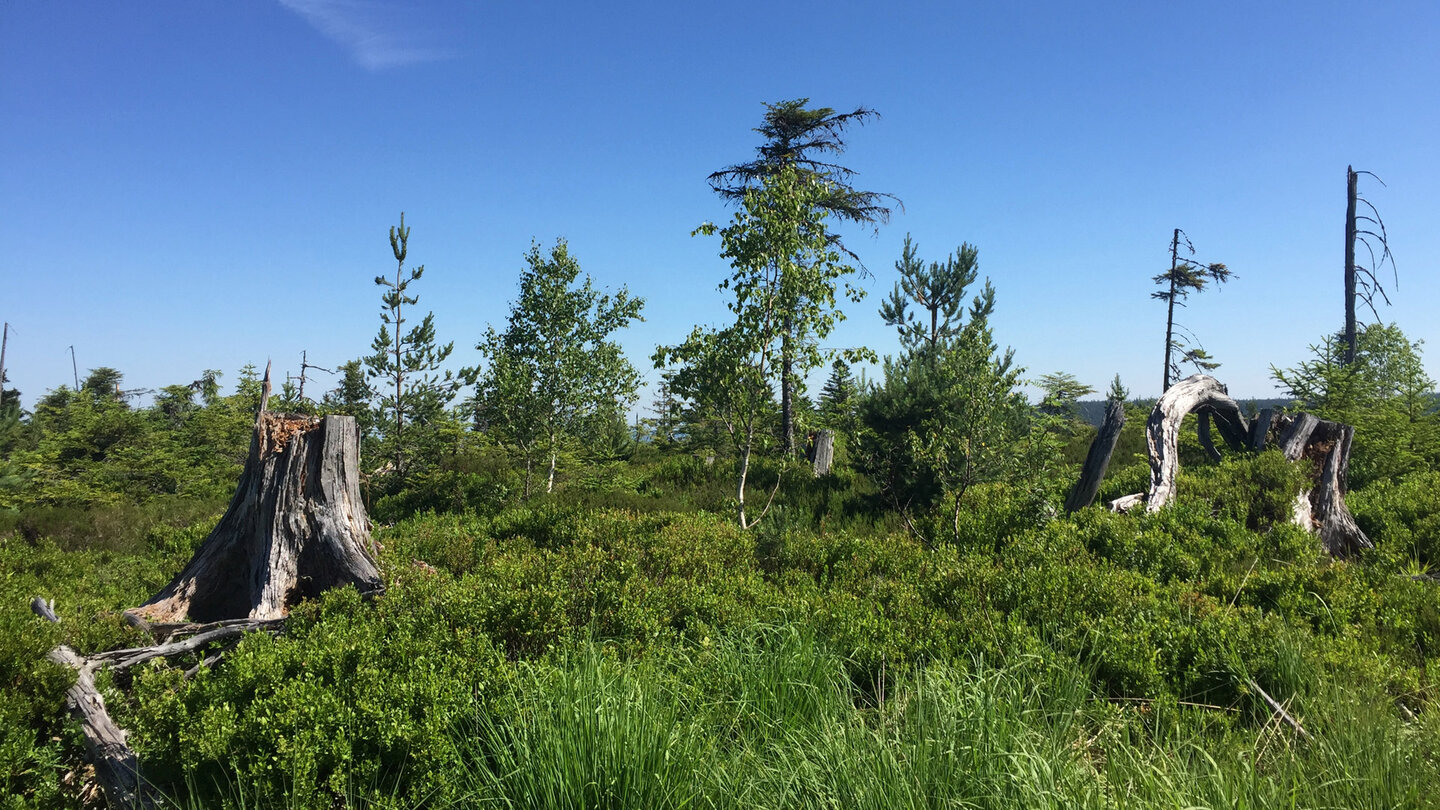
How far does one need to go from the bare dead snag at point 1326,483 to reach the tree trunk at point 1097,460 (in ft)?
7.44

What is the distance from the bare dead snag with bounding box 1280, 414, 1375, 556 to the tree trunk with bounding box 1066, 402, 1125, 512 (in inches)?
89.3

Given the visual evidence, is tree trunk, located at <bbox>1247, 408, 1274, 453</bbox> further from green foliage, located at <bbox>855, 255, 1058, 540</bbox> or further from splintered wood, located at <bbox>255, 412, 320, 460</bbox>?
splintered wood, located at <bbox>255, 412, 320, 460</bbox>

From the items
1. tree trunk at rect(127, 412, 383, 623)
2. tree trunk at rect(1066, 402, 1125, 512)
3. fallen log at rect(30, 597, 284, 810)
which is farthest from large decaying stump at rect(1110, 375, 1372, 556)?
fallen log at rect(30, 597, 284, 810)

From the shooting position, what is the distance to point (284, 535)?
21.3ft

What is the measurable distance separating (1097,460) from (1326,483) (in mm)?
3360

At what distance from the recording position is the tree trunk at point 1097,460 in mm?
9234

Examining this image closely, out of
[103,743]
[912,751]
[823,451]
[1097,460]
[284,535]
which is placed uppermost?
[1097,460]

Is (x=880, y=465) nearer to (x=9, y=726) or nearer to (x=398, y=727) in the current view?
(x=398, y=727)

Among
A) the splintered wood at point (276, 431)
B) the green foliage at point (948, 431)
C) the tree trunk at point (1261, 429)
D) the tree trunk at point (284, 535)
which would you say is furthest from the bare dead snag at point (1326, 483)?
the splintered wood at point (276, 431)

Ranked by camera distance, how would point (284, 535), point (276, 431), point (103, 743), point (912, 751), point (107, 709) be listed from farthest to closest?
point (276, 431)
point (284, 535)
point (107, 709)
point (103, 743)
point (912, 751)

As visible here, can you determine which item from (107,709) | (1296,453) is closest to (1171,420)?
(1296,453)

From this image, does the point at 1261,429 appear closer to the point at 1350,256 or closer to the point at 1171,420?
the point at 1171,420

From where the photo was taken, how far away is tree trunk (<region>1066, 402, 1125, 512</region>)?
9.23 m

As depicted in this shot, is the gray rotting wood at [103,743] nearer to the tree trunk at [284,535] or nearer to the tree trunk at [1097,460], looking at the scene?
the tree trunk at [284,535]
